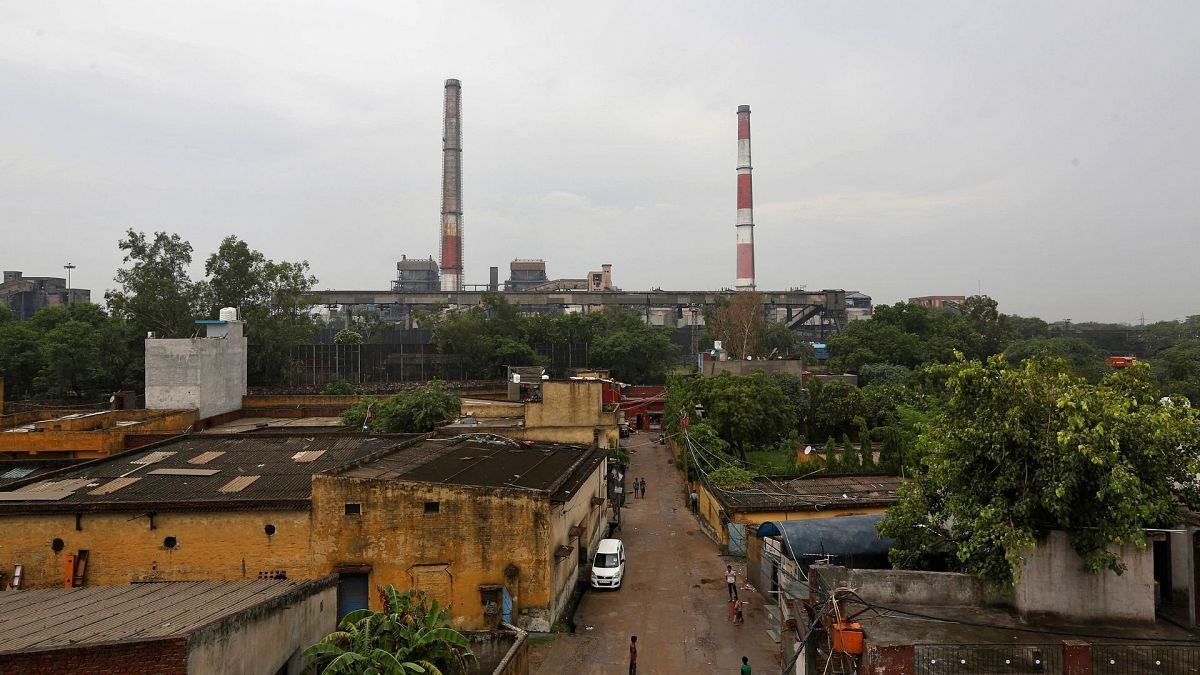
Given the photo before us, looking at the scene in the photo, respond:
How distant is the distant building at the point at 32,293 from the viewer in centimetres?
8075

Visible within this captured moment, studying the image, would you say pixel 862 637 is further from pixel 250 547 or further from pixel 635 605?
pixel 250 547

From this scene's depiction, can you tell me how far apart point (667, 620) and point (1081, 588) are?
8047mm

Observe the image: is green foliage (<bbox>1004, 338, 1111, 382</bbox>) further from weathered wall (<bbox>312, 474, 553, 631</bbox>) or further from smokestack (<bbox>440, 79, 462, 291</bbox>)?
smokestack (<bbox>440, 79, 462, 291</bbox>)

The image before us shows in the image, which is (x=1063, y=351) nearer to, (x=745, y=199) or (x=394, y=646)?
(x=745, y=199)

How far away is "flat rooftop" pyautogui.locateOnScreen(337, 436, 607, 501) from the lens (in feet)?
51.5

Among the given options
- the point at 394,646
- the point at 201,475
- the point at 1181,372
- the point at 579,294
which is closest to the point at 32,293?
the point at 579,294

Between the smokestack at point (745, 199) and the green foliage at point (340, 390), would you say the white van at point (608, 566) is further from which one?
the smokestack at point (745, 199)

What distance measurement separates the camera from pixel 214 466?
18500mm

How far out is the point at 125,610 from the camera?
989cm

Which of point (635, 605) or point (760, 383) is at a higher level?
point (760, 383)

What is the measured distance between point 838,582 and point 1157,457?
13.9 feet

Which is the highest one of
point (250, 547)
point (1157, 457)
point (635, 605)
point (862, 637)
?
point (1157, 457)

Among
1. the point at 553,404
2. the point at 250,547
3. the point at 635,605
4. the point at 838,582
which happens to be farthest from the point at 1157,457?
the point at 553,404

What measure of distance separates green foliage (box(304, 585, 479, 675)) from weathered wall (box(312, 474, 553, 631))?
3641 millimetres
